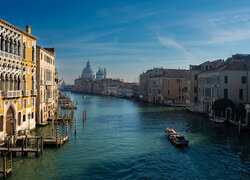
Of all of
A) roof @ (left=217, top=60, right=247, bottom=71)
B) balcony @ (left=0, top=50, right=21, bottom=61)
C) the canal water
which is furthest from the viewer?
roof @ (left=217, top=60, right=247, bottom=71)

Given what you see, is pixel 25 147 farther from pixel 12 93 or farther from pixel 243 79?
pixel 243 79

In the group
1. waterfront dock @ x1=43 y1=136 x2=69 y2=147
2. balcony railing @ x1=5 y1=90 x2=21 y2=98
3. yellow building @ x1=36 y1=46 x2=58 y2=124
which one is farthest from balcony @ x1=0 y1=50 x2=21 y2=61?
waterfront dock @ x1=43 y1=136 x2=69 y2=147

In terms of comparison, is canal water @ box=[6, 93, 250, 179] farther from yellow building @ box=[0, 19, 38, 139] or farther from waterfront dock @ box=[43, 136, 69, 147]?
yellow building @ box=[0, 19, 38, 139]

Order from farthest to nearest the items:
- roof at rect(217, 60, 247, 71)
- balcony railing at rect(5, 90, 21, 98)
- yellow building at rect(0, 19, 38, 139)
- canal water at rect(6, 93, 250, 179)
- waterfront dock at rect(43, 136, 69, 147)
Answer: roof at rect(217, 60, 247, 71), waterfront dock at rect(43, 136, 69, 147), balcony railing at rect(5, 90, 21, 98), yellow building at rect(0, 19, 38, 139), canal water at rect(6, 93, 250, 179)

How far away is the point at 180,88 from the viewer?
63844mm

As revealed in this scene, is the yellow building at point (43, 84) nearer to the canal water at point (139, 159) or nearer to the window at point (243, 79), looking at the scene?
the canal water at point (139, 159)

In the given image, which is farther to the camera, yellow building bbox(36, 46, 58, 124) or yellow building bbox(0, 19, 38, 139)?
yellow building bbox(36, 46, 58, 124)

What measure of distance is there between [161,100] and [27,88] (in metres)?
46.4

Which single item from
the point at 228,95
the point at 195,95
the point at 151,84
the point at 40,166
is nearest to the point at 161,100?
the point at 151,84

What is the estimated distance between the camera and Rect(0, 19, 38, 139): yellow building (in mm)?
18539

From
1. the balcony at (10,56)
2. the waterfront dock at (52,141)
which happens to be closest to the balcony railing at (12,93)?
the balcony at (10,56)

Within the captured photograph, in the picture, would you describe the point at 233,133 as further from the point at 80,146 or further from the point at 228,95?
the point at 80,146

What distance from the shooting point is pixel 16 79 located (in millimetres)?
20750

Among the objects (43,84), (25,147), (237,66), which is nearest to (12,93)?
(25,147)
